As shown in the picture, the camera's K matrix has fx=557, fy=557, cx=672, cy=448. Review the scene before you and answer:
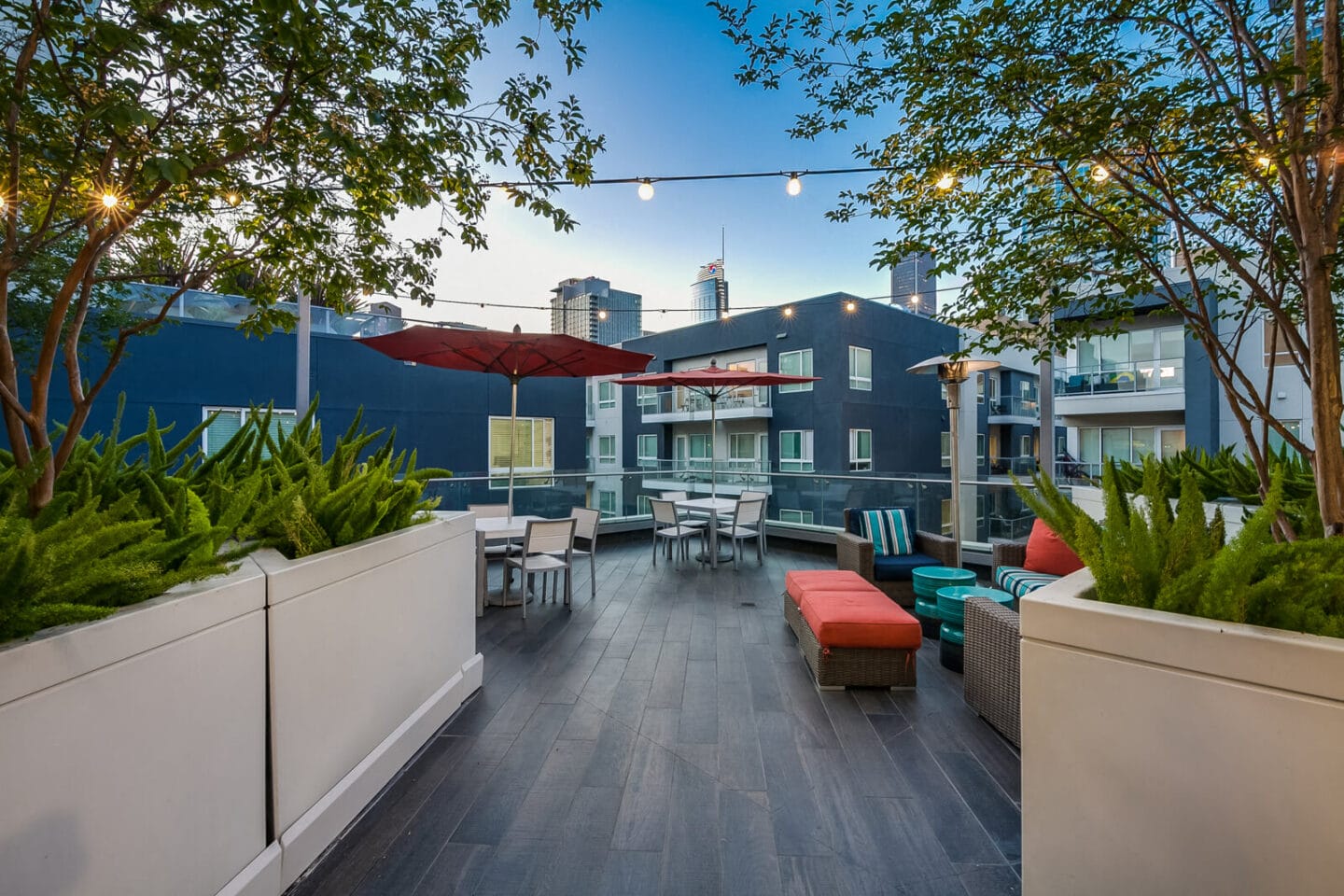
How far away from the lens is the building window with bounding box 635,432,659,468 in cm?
2017

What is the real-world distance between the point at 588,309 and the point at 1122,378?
10.9 meters

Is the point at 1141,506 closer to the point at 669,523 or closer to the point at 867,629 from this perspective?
the point at 867,629

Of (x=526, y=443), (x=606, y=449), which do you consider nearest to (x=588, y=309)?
(x=526, y=443)

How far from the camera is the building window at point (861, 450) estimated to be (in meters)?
15.5

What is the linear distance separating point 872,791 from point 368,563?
2171mm

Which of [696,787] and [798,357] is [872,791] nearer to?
[696,787]

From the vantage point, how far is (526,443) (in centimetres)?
1279

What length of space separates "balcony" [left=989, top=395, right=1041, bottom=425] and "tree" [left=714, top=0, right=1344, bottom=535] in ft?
63.8

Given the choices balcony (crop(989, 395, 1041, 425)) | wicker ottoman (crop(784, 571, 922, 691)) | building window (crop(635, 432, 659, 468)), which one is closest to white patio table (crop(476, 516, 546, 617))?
wicker ottoman (crop(784, 571, 922, 691))

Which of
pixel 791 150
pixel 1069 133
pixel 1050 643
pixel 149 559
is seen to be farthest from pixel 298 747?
pixel 791 150

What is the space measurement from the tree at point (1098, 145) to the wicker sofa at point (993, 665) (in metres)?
1.13

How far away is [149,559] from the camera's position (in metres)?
1.42

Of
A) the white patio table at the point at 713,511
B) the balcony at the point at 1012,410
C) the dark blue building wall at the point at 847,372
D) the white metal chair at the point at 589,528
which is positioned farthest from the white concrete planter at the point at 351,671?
the balcony at the point at 1012,410

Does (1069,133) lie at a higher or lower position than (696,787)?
higher
